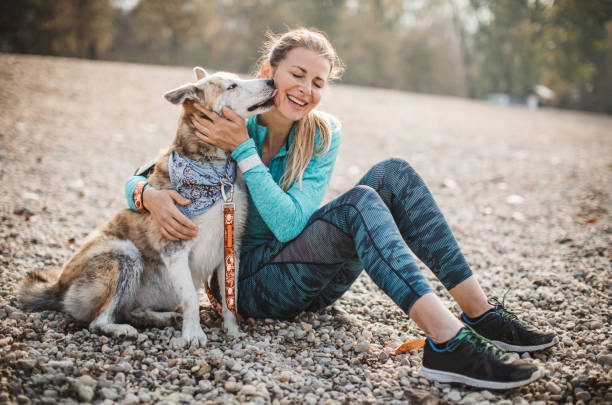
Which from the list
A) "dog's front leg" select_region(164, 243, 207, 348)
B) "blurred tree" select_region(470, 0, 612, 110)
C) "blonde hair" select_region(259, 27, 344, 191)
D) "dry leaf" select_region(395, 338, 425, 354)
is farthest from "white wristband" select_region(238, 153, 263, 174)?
"blurred tree" select_region(470, 0, 612, 110)

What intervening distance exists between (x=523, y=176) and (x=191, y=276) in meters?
6.51

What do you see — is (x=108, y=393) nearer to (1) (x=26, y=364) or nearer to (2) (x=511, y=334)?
(1) (x=26, y=364)

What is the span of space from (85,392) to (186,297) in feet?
2.35

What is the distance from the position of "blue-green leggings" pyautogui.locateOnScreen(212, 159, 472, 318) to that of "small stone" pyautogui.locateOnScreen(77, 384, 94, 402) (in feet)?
3.46

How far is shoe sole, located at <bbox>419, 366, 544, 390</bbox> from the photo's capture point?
204cm

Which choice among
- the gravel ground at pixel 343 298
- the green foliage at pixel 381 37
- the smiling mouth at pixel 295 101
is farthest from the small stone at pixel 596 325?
the green foliage at pixel 381 37

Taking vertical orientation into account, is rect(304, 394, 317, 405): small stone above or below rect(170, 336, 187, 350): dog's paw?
below

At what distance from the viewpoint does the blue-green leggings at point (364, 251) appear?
7.33 feet

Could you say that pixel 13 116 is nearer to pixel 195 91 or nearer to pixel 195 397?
pixel 195 91

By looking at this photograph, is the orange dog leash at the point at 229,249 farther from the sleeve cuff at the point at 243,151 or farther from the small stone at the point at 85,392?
the small stone at the point at 85,392

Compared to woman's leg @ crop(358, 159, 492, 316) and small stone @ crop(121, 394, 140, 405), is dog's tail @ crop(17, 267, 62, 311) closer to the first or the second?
small stone @ crop(121, 394, 140, 405)

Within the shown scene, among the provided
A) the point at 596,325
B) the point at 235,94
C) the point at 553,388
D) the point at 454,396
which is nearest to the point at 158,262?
the point at 235,94

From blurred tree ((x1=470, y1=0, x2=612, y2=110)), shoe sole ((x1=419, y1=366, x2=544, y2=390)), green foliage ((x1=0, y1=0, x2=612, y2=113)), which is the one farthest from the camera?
green foliage ((x1=0, y1=0, x2=612, y2=113))

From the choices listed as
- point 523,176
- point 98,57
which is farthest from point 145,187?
point 98,57
